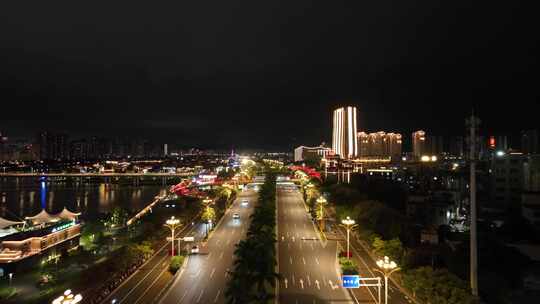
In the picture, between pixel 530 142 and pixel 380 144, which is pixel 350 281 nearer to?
pixel 530 142

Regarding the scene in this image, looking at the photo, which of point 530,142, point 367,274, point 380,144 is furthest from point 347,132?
point 367,274

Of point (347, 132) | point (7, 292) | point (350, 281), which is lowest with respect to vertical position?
point (7, 292)

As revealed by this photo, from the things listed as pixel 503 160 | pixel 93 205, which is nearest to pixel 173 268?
pixel 503 160

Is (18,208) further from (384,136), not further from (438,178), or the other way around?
(384,136)

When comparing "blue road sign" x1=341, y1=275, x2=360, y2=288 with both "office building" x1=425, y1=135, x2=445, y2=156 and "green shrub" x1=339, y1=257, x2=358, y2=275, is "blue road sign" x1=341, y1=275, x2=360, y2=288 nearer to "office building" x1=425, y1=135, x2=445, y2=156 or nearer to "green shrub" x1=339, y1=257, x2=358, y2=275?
"green shrub" x1=339, y1=257, x2=358, y2=275

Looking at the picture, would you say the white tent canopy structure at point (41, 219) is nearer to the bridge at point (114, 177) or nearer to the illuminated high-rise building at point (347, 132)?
the illuminated high-rise building at point (347, 132)

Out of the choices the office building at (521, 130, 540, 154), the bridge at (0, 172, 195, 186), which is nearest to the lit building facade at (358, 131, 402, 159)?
the bridge at (0, 172, 195, 186)

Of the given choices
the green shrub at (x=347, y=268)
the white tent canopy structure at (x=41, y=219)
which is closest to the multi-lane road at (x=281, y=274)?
the green shrub at (x=347, y=268)
